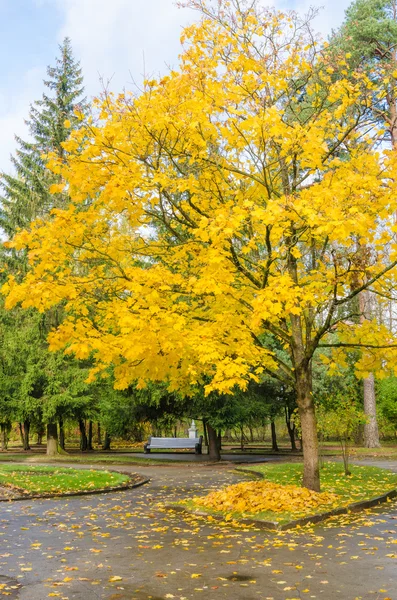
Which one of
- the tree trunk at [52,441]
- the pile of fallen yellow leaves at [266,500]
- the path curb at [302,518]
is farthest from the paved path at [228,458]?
the pile of fallen yellow leaves at [266,500]

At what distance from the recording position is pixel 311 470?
10609 mm

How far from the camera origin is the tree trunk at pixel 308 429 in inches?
417

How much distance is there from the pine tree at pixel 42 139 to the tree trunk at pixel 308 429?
2274 centimetres

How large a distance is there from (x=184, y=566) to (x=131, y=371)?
415cm

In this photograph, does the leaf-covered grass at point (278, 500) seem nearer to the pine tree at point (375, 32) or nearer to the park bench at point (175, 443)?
the pine tree at point (375, 32)

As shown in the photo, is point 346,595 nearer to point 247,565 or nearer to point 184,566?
point 247,565

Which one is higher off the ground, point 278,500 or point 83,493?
point 278,500

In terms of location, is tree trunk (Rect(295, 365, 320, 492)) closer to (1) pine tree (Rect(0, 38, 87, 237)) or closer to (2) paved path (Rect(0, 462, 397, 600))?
(2) paved path (Rect(0, 462, 397, 600))

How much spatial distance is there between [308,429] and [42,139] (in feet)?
86.9

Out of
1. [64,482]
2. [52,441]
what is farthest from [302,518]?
[52,441]

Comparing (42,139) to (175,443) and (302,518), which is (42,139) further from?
(302,518)

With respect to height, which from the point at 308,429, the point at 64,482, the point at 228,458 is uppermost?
the point at 308,429

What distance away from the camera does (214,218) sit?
8.66 meters

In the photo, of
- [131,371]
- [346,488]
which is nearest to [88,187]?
[131,371]
